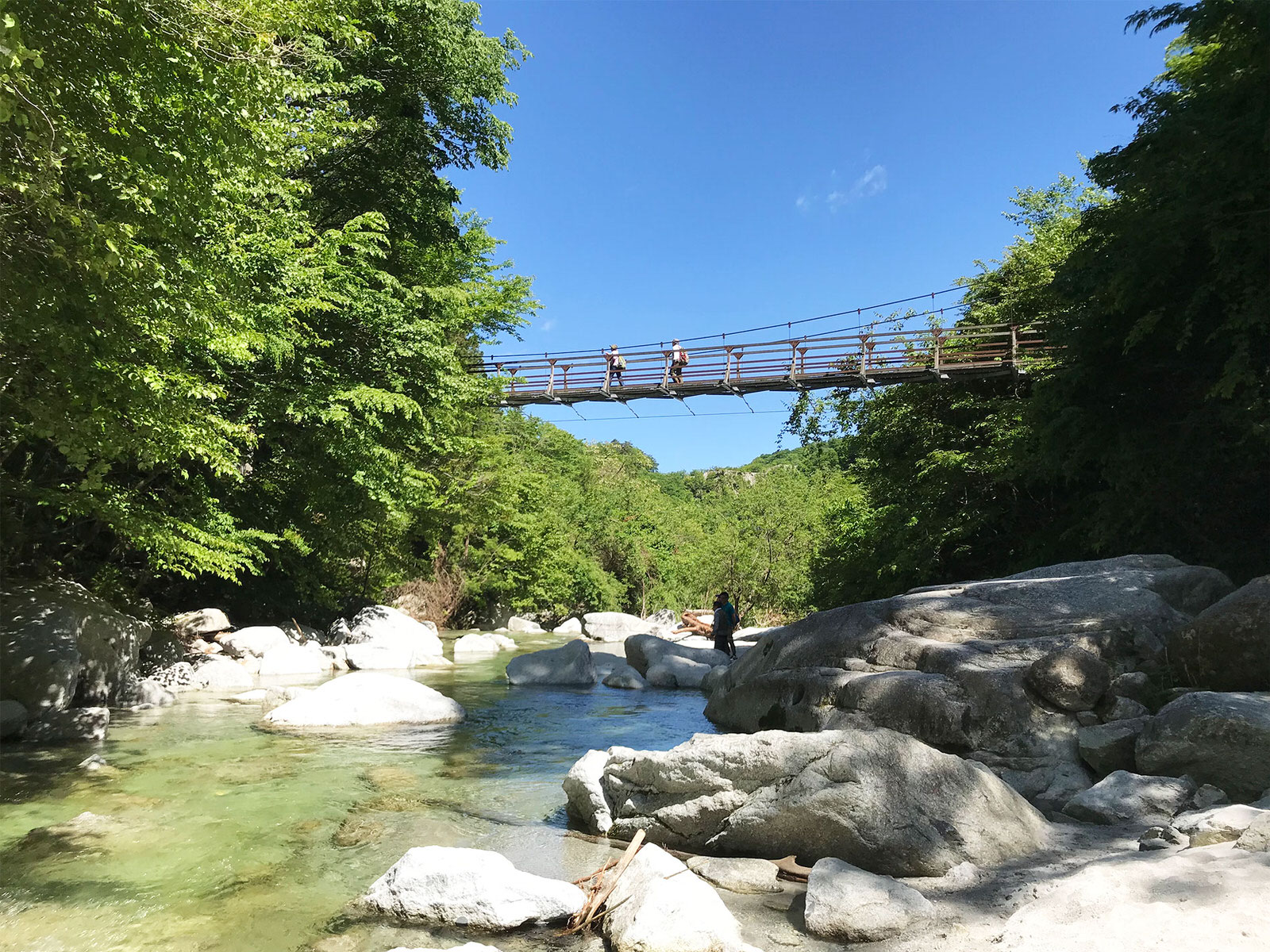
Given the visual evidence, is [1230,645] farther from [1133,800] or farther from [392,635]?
[392,635]

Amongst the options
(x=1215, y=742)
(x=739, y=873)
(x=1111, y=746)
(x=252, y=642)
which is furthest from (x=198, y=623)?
(x=1215, y=742)

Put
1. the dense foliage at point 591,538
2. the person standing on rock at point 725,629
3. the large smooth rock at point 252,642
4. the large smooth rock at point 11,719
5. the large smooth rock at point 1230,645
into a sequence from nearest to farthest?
the large smooth rock at point 1230,645 → the large smooth rock at point 11,719 → the large smooth rock at point 252,642 → the person standing on rock at point 725,629 → the dense foliage at point 591,538

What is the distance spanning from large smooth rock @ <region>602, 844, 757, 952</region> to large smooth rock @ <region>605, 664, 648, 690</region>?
940 cm

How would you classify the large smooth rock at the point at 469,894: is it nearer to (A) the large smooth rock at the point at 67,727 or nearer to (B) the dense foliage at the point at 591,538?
(A) the large smooth rock at the point at 67,727

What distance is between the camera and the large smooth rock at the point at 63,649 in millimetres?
7812

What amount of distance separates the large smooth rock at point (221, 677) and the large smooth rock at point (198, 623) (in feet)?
5.23

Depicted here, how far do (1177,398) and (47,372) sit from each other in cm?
1172

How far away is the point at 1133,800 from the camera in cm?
485

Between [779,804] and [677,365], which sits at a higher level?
[677,365]

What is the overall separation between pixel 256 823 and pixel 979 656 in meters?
5.77

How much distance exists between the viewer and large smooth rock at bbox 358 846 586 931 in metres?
3.83

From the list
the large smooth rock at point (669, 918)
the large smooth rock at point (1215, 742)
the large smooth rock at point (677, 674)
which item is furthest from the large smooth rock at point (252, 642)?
the large smooth rock at point (1215, 742)

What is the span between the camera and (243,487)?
515 inches

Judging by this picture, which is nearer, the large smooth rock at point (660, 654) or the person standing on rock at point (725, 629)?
the large smooth rock at point (660, 654)
